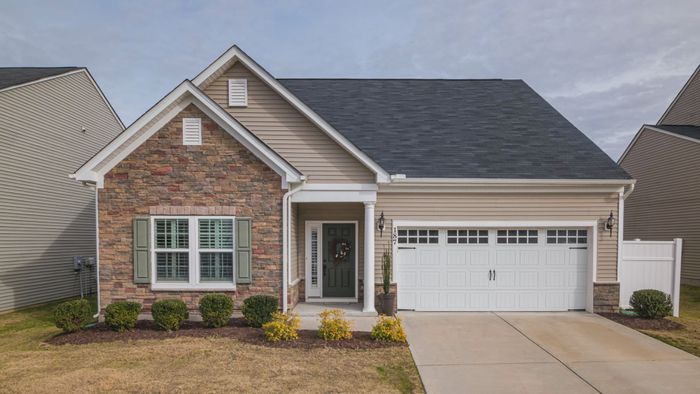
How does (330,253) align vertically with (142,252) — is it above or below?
below

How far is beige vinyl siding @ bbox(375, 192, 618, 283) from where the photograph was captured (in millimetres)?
10938

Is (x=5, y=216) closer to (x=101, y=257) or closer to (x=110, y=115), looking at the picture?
(x=101, y=257)

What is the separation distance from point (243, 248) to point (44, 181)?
840 centimetres

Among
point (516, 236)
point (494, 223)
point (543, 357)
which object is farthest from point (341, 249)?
point (543, 357)

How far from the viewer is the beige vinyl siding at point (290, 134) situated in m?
10.4

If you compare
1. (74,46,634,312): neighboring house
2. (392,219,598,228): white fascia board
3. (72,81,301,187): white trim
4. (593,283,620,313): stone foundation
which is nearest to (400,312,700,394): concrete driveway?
(593,283,620,313): stone foundation

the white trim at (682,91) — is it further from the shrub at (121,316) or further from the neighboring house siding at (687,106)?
the shrub at (121,316)

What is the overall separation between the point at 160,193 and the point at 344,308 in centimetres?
533

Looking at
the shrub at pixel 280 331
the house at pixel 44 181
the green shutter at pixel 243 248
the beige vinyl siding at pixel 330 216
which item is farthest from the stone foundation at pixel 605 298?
the house at pixel 44 181

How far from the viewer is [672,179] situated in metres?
17.4

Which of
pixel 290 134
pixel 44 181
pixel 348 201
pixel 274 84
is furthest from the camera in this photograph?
pixel 44 181

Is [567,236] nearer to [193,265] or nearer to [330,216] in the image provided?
[330,216]

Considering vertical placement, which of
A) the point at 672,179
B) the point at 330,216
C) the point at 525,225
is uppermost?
the point at 672,179

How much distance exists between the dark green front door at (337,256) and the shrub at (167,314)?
14.0ft
